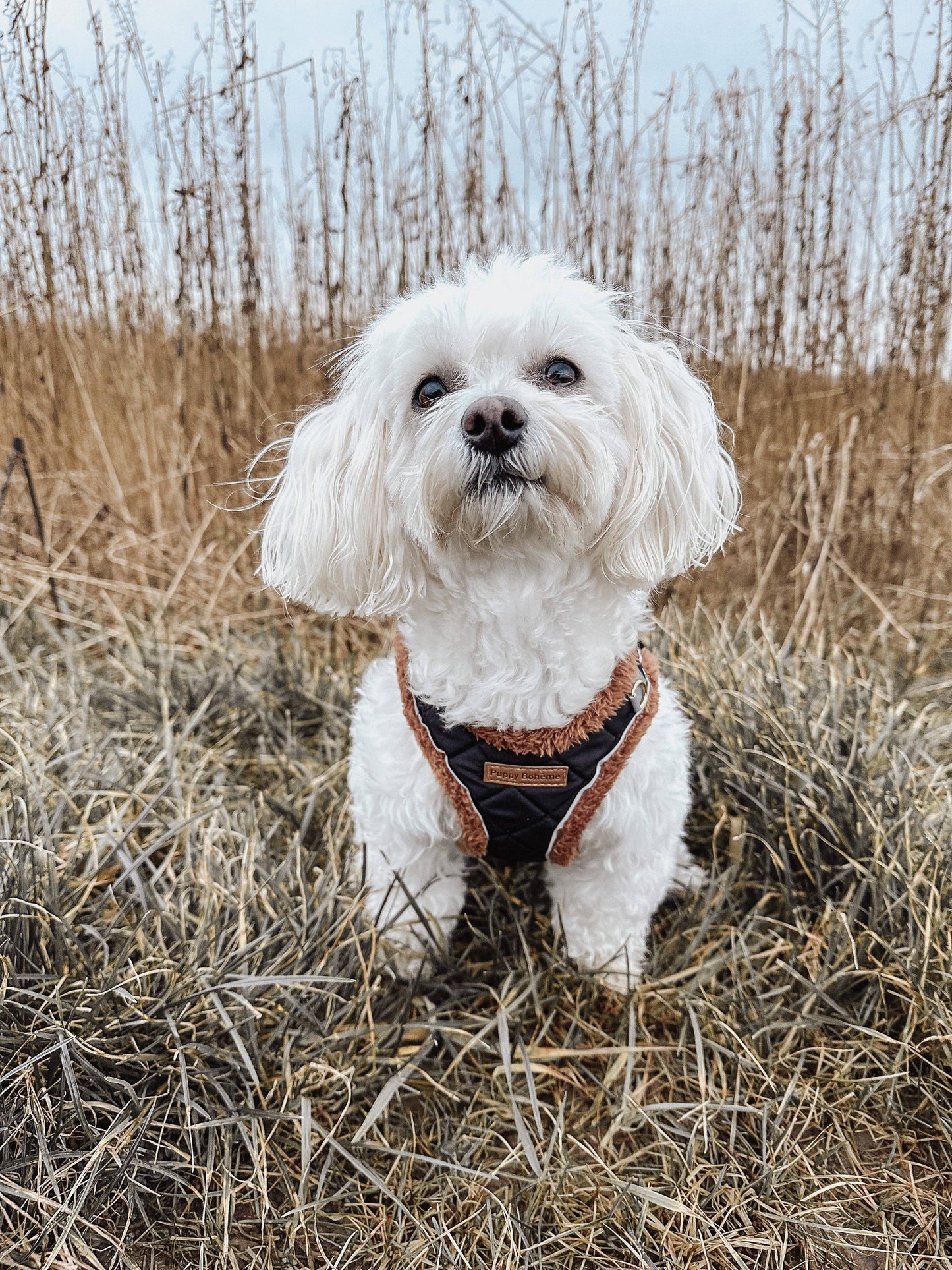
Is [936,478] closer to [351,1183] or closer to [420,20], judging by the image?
[420,20]

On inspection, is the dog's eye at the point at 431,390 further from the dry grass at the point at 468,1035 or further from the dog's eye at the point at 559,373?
the dry grass at the point at 468,1035

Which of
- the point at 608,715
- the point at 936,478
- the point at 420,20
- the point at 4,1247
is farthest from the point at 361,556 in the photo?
the point at 936,478

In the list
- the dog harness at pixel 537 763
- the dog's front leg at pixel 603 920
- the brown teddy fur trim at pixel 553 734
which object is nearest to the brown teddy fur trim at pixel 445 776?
the dog harness at pixel 537 763

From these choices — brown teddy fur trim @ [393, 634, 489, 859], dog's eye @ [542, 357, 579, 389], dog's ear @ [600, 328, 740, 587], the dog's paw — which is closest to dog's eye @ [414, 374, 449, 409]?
dog's eye @ [542, 357, 579, 389]

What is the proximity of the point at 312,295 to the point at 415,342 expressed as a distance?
2.25 metres

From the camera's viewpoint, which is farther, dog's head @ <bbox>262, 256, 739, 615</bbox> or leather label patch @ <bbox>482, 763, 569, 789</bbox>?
leather label patch @ <bbox>482, 763, 569, 789</bbox>

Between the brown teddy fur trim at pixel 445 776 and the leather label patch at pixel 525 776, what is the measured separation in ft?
0.22

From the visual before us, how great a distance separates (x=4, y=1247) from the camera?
138cm

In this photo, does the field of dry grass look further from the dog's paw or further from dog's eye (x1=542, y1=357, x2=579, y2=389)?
dog's eye (x1=542, y1=357, x2=579, y2=389)

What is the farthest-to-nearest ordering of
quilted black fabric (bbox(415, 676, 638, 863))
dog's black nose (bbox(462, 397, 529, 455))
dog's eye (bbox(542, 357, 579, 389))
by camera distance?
quilted black fabric (bbox(415, 676, 638, 863))
dog's eye (bbox(542, 357, 579, 389))
dog's black nose (bbox(462, 397, 529, 455))

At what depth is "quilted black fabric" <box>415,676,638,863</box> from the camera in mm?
1748

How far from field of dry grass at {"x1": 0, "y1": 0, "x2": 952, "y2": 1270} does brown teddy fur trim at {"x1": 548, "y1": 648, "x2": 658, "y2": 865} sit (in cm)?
37

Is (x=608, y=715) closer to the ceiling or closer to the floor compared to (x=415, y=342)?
closer to the floor

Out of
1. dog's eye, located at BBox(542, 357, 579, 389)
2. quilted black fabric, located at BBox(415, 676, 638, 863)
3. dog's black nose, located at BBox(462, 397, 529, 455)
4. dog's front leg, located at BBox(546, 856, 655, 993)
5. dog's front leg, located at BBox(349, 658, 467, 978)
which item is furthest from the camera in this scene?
dog's front leg, located at BBox(546, 856, 655, 993)
